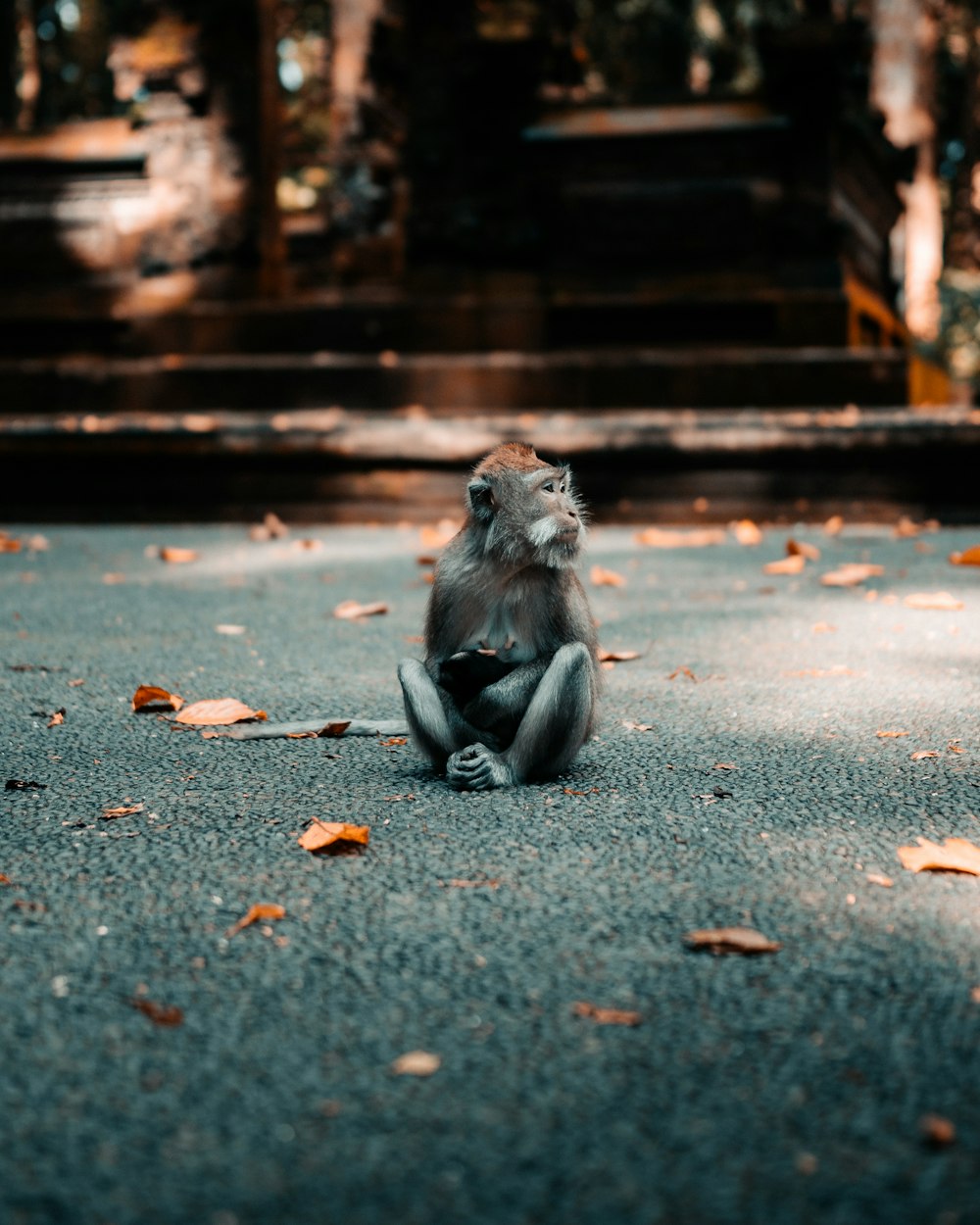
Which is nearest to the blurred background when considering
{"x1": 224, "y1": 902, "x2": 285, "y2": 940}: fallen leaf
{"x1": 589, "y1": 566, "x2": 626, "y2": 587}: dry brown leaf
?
{"x1": 589, "y1": 566, "x2": 626, "y2": 587}: dry brown leaf

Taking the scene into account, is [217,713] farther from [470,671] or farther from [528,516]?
[528,516]

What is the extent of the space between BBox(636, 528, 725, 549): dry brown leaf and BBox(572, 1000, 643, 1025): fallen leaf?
5.27m

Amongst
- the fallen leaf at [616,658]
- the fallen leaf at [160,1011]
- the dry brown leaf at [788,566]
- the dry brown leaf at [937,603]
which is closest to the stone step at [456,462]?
the dry brown leaf at [788,566]

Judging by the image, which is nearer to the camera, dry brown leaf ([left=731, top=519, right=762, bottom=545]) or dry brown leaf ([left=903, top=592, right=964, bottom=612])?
dry brown leaf ([left=903, top=592, right=964, bottom=612])

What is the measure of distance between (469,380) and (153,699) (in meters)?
5.26

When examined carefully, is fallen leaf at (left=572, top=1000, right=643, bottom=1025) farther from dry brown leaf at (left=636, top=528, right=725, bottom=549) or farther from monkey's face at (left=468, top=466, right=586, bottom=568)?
dry brown leaf at (left=636, top=528, right=725, bottom=549)

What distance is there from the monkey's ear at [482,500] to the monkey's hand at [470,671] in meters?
0.27

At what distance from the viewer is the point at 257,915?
186 cm

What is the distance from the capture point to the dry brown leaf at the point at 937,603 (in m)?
4.64

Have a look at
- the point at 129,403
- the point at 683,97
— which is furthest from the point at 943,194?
the point at 129,403

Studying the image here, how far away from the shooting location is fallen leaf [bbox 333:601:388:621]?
4820mm

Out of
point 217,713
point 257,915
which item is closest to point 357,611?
point 217,713

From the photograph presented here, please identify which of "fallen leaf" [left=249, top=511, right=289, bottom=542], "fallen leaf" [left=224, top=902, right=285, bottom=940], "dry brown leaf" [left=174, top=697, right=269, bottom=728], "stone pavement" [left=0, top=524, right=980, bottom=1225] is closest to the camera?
"stone pavement" [left=0, top=524, right=980, bottom=1225]

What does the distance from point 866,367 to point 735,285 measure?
1.09m
